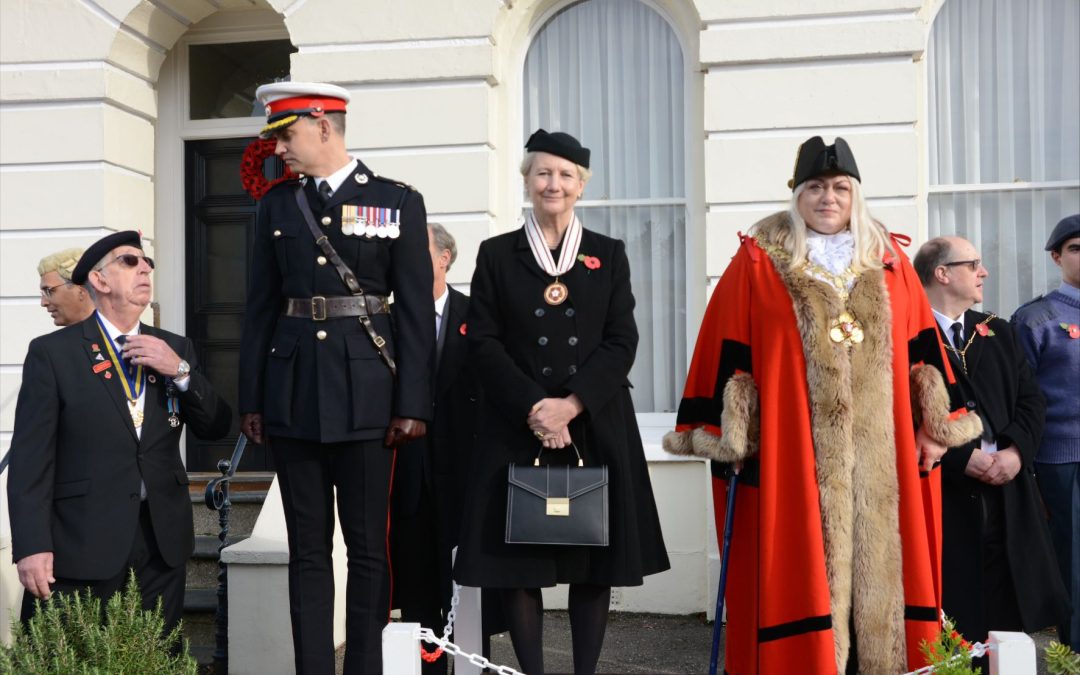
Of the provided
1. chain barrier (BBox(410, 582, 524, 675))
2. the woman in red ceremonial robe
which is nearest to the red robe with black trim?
the woman in red ceremonial robe

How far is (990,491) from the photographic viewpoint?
15.4 ft

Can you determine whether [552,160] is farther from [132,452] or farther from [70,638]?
[70,638]

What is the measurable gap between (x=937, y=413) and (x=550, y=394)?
1.31 m

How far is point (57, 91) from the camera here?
24.5 feet

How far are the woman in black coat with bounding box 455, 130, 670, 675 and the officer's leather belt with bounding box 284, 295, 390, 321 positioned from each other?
0.39 metres

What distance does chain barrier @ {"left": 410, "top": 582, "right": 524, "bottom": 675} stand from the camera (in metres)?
3.60

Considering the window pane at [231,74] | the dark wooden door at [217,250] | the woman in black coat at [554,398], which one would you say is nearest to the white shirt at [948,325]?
the woman in black coat at [554,398]

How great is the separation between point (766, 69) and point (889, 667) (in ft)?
12.9

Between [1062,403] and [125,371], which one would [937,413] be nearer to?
[1062,403]

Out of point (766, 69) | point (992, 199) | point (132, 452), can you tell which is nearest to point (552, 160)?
point (132, 452)

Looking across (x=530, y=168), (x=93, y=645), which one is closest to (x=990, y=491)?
(x=530, y=168)

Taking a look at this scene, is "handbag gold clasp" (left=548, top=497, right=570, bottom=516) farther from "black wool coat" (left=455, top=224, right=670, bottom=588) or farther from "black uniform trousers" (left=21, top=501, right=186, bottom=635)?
"black uniform trousers" (left=21, top=501, right=186, bottom=635)

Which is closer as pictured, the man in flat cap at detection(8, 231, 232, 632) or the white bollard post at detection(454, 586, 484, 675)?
the man in flat cap at detection(8, 231, 232, 632)

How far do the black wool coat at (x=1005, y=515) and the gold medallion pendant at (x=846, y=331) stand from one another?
919 mm
